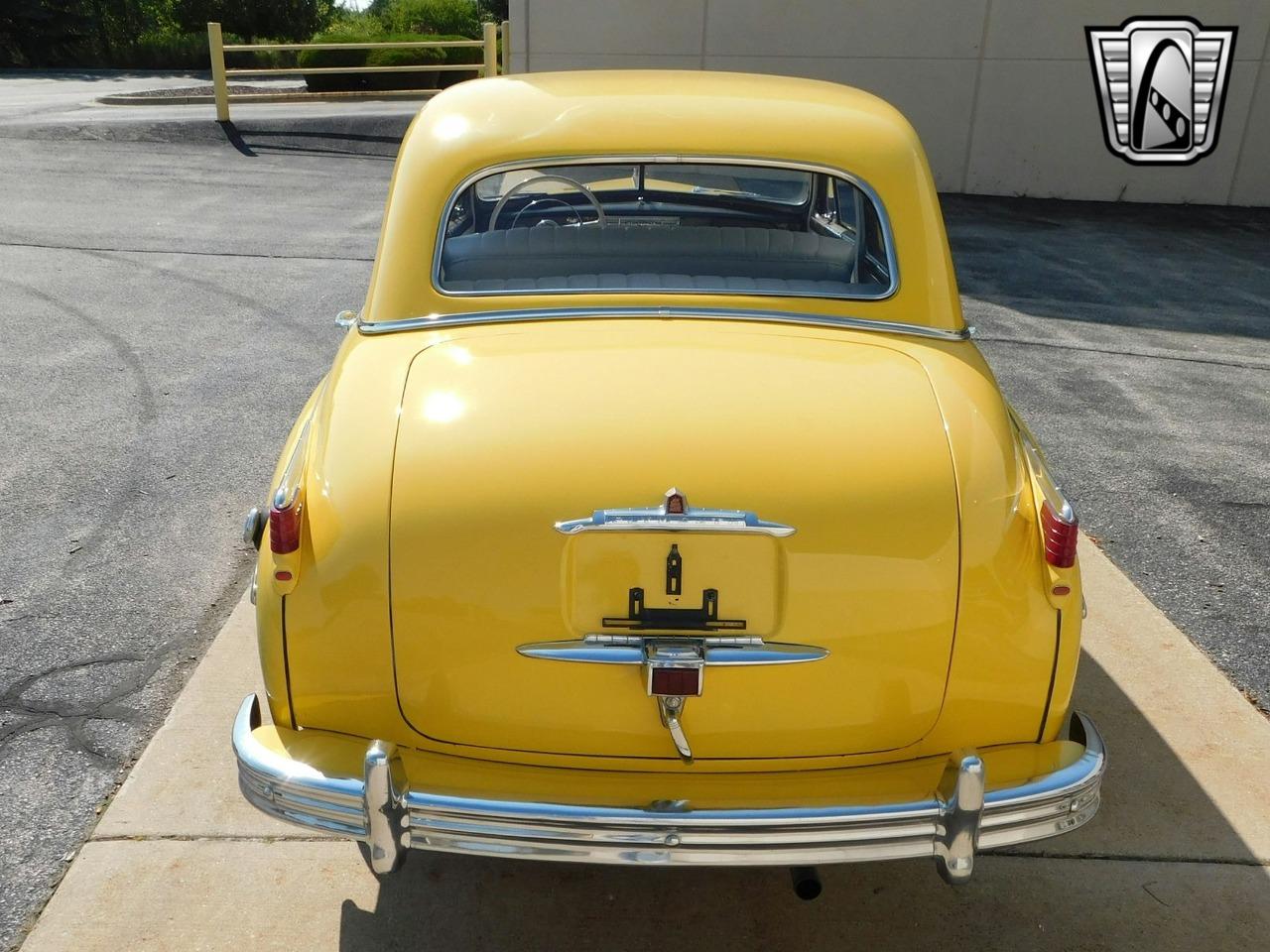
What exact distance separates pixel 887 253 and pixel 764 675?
137cm

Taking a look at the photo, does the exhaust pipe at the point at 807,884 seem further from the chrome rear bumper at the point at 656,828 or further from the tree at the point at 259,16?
the tree at the point at 259,16

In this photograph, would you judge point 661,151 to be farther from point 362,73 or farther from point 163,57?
point 163,57

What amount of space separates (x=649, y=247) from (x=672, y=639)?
1.48 metres

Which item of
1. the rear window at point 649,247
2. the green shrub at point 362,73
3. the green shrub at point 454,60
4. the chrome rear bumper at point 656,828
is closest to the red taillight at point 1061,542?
the chrome rear bumper at point 656,828

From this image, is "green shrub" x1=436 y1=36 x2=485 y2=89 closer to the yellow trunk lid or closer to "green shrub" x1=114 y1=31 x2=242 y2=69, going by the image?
"green shrub" x1=114 y1=31 x2=242 y2=69

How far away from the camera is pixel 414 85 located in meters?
21.5

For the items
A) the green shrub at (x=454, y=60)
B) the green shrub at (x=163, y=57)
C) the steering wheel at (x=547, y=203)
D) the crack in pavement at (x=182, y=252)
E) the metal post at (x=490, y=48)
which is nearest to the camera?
the steering wheel at (x=547, y=203)

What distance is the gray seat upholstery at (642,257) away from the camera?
316 centimetres

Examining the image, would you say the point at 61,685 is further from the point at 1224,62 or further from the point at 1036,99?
the point at 1224,62

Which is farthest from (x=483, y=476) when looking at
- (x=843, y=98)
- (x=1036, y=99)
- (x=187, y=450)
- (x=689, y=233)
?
(x=1036, y=99)

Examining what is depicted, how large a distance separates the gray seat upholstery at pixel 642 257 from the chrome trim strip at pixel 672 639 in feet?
3.81

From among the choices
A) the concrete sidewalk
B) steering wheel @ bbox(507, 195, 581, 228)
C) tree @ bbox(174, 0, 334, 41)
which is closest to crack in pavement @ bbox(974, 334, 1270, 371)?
steering wheel @ bbox(507, 195, 581, 228)

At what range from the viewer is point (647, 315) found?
2977 millimetres

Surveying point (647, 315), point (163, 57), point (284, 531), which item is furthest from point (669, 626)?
point (163, 57)
